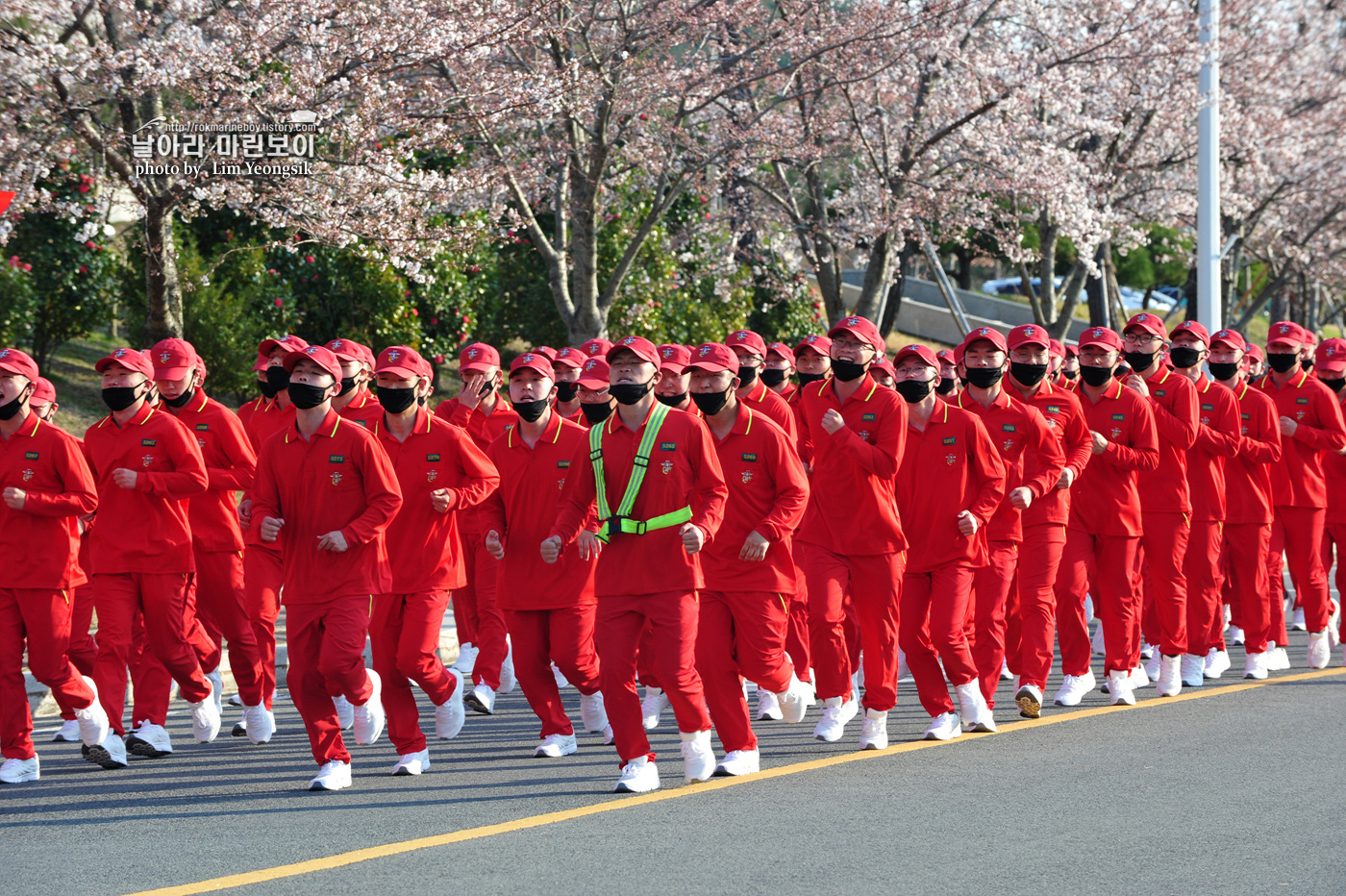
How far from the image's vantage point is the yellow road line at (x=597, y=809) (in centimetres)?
597

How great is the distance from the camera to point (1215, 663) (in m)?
10.6

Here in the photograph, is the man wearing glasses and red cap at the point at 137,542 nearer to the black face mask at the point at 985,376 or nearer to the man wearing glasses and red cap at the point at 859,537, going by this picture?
the man wearing glasses and red cap at the point at 859,537

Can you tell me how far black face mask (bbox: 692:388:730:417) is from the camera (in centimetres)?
773

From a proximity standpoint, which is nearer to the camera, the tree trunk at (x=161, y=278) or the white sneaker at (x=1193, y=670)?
the white sneaker at (x=1193, y=670)

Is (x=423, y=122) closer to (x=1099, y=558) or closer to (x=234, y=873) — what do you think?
(x=1099, y=558)

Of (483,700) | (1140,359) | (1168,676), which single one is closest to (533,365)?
(483,700)

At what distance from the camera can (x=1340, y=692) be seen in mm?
9922

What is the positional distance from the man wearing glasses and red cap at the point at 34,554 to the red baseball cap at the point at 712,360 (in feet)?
10.2

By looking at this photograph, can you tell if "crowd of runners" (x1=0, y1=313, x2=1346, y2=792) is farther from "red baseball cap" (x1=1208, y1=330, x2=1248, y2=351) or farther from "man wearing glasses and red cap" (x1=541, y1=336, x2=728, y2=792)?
"red baseball cap" (x1=1208, y1=330, x2=1248, y2=351)

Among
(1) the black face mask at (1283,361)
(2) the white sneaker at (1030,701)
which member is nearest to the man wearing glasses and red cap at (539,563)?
(2) the white sneaker at (1030,701)

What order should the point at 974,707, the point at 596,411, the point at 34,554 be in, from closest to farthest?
1. the point at 34,554
2. the point at 596,411
3. the point at 974,707

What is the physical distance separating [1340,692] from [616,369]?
5423 mm

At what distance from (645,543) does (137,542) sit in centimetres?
282

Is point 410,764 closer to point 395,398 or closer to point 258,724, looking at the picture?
point 258,724
